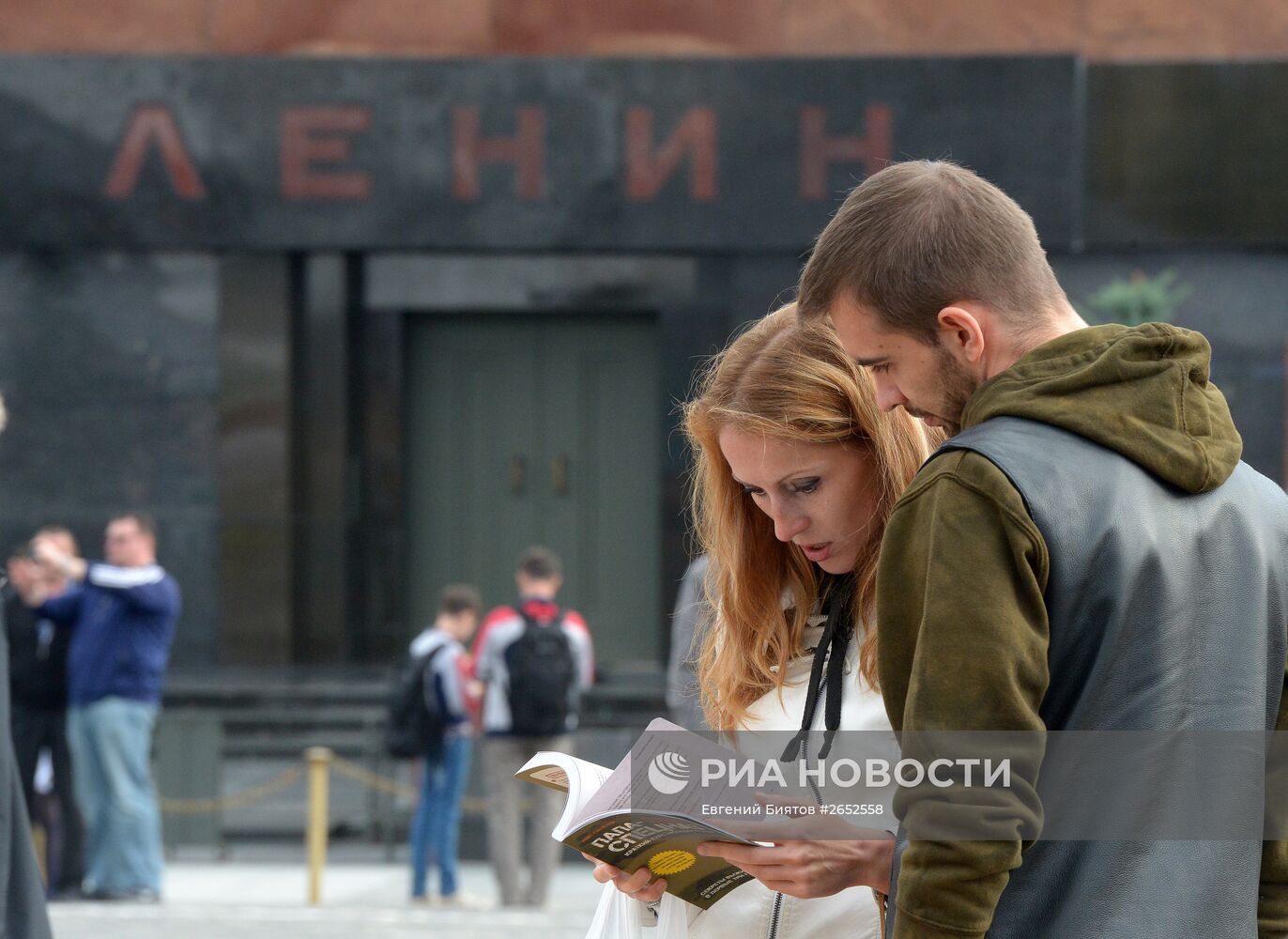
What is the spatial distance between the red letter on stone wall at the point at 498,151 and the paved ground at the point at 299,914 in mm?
6028

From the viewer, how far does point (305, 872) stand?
10867mm

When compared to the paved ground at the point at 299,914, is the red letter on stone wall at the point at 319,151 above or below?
above

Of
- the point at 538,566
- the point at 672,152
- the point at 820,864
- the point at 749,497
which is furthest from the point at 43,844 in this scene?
the point at 820,864

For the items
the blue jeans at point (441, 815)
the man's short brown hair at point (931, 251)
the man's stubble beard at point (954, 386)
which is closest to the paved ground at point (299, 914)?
the blue jeans at point (441, 815)

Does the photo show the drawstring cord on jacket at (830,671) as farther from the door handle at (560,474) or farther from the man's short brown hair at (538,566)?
the door handle at (560,474)

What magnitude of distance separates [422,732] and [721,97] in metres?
6.61

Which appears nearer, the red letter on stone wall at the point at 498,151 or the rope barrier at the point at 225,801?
the rope barrier at the point at 225,801

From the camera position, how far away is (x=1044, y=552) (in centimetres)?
177

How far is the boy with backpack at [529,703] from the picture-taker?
9289 mm

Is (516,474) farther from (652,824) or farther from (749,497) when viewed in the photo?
(652,824)

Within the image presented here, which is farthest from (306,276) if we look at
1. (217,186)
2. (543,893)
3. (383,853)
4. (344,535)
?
(543,893)

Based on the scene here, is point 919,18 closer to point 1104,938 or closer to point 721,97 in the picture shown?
point 721,97

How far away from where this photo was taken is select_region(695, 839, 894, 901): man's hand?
2109mm

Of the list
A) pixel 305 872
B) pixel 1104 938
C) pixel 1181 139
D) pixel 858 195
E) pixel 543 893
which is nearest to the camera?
pixel 1104 938
